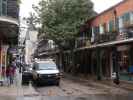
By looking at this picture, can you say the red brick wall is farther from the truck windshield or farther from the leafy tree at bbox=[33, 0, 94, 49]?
the truck windshield

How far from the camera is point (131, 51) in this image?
35031mm

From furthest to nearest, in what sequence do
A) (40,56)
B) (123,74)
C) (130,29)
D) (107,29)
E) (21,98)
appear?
(40,56)
(107,29)
(123,74)
(130,29)
(21,98)

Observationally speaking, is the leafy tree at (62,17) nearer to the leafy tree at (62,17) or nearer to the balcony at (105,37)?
the leafy tree at (62,17)

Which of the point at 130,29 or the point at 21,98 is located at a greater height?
the point at 130,29

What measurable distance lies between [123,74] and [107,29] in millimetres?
6358

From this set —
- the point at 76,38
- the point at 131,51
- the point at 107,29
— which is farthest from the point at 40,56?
the point at 131,51

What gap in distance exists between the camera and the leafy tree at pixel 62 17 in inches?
1914

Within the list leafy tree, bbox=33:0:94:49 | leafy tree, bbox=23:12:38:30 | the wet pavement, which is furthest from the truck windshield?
leafy tree, bbox=23:12:38:30

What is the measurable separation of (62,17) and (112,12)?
432 inches

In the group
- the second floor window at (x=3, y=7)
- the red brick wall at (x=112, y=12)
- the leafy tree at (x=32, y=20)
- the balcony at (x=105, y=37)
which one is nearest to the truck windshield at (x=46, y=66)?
the second floor window at (x=3, y=7)

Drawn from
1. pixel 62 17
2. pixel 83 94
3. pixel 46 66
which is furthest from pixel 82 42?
pixel 83 94

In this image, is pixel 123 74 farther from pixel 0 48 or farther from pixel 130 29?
pixel 0 48

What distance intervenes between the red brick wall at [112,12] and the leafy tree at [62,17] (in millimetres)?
2677

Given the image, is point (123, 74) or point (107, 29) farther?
point (107, 29)
